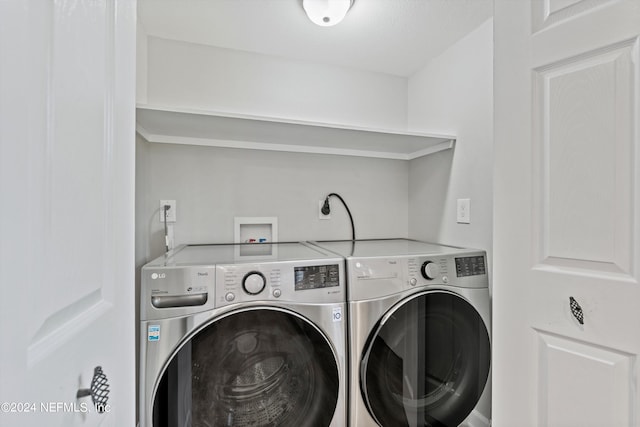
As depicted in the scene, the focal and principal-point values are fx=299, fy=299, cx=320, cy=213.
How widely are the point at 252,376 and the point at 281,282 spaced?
1.12 feet

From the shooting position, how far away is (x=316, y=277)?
1.12m

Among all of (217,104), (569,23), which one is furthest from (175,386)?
(569,23)

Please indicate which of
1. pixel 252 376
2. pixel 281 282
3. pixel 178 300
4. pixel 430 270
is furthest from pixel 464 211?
pixel 178 300

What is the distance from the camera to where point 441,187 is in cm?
179

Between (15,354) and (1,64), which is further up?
(1,64)

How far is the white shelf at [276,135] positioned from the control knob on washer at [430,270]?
67cm

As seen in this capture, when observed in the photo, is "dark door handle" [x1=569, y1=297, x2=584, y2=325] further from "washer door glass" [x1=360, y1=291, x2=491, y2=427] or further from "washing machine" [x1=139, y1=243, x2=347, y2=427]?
"washing machine" [x1=139, y1=243, x2=347, y2=427]

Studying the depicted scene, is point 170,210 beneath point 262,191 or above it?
beneath

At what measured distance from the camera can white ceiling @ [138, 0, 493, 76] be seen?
138 centimetres

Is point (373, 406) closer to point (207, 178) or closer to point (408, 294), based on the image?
point (408, 294)

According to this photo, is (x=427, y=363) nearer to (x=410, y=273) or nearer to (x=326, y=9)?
(x=410, y=273)

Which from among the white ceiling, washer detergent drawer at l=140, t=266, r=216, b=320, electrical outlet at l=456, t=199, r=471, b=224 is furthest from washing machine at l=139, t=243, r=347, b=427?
the white ceiling

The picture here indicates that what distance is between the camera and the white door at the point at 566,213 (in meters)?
0.69

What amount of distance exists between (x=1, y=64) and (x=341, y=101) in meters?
1.81
